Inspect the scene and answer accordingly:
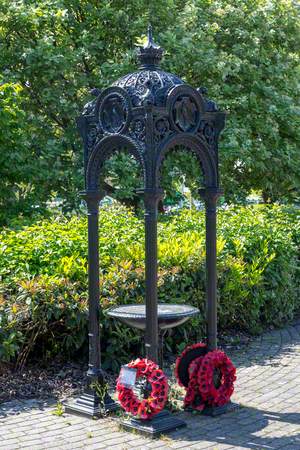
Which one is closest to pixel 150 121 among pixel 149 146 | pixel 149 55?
pixel 149 146

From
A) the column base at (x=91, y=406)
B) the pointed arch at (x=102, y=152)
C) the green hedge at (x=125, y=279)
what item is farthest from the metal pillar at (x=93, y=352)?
the green hedge at (x=125, y=279)

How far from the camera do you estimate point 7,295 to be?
727 centimetres

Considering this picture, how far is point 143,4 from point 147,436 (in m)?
12.2

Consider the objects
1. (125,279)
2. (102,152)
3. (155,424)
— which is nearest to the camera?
(155,424)

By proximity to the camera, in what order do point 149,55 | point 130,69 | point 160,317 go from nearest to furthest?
point 160,317 < point 149,55 < point 130,69

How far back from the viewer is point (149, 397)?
567cm

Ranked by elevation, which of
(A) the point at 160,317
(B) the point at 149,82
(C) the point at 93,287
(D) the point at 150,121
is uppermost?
(B) the point at 149,82

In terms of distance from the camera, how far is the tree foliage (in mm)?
14086

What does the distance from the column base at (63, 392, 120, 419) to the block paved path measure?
0.06 m

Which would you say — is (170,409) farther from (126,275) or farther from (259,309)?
(259,309)

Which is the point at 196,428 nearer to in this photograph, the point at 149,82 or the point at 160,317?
the point at 160,317

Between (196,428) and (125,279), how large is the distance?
2.26 m

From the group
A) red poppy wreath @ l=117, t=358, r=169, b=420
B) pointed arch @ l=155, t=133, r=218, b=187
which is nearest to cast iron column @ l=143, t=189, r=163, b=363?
red poppy wreath @ l=117, t=358, r=169, b=420

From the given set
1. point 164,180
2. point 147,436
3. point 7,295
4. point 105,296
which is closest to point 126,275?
point 105,296
